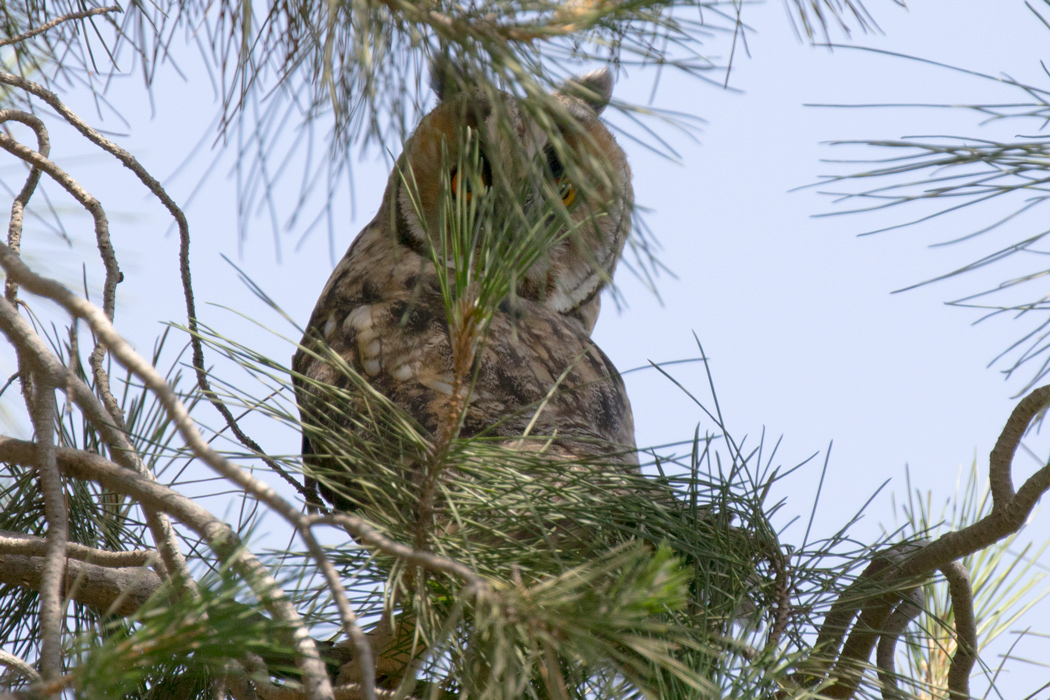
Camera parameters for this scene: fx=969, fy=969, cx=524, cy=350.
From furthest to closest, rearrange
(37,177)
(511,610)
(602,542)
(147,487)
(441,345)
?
(441,345) → (37,177) → (602,542) → (147,487) → (511,610)

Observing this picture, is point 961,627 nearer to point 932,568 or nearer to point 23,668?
point 932,568

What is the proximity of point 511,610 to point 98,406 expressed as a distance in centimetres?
45

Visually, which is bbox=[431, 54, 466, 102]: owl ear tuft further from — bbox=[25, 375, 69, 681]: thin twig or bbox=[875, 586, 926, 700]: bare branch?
bbox=[875, 586, 926, 700]: bare branch

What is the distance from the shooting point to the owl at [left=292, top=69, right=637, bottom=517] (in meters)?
0.79

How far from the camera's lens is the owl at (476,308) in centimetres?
79

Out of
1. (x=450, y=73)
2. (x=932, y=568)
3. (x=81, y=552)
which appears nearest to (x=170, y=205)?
(x=81, y=552)

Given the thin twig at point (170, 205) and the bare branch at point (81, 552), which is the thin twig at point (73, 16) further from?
the bare branch at point (81, 552)

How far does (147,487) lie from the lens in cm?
77

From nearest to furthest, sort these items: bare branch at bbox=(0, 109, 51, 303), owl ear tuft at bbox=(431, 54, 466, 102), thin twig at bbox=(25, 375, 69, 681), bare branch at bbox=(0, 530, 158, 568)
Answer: thin twig at bbox=(25, 375, 69, 681) → owl ear tuft at bbox=(431, 54, 466, 102) → bare branch at bbox=(0, 530, 158, 568) → bare branch at bbox=(0, 109, 51, 303)

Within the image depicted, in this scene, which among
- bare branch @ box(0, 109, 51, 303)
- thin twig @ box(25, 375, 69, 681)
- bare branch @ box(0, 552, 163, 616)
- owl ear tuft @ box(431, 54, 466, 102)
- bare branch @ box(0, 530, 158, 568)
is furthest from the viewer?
bare branch @ box(0, 109, 51, 303)

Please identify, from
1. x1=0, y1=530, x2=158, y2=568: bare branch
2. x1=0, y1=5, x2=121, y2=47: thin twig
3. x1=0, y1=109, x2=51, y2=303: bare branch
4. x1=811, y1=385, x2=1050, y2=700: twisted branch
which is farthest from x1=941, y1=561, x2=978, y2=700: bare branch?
x1=0, y1=5, x2=121, y2=47: thin twig

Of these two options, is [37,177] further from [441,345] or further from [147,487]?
[147,487]

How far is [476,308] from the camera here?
81 cm

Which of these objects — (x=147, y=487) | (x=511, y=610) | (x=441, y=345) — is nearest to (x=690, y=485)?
(x=511, y=610)
